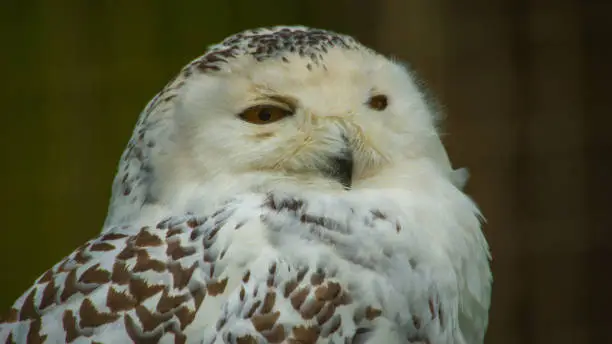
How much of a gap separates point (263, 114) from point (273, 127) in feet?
0.08

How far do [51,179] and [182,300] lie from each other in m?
2.03

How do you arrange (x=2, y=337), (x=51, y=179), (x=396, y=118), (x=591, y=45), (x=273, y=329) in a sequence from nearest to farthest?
(x=273, y=329)
(x=2, y=337)
(x=396, y=118)
(x=591, y=45)
(x=51, y=179)

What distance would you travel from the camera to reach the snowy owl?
1.29 metres

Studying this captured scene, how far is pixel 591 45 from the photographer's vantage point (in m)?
2.77

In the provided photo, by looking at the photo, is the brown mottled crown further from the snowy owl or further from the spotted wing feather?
the spotted wing feather

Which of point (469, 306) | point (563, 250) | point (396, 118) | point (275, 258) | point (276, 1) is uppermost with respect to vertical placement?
point (276, 1)

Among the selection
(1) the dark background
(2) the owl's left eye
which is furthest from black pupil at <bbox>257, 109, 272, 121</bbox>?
(1) the dark background

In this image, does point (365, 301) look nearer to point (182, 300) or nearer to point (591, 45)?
point (182, 300)

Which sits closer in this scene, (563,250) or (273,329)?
(273,329)

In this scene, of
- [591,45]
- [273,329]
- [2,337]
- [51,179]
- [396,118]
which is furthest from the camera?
[51,179]

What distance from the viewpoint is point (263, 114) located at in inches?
57.1

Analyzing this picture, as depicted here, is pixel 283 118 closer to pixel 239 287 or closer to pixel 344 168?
pixel 344 168

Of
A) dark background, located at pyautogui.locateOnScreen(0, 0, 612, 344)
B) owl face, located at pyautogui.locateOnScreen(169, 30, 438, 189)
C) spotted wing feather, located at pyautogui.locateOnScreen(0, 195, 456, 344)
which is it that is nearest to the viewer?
spotted wing feather, located at pyautogui.locateOnScreen(0, 195, 456, 344)

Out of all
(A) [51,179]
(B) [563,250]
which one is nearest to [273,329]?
(B) [563,250]
